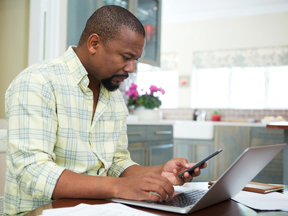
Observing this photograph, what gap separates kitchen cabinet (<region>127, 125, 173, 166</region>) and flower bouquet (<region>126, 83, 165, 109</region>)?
262 millimetres

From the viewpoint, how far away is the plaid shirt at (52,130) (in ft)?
2.88

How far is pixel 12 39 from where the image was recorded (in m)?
2.39

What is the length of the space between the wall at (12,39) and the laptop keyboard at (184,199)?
1836 mm

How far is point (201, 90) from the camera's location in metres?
6.22

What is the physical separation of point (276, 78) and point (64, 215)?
5.65m

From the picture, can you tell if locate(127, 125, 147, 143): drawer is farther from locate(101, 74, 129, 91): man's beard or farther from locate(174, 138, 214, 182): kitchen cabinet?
locate(174, 138, 214, 182): kitchen cabinet


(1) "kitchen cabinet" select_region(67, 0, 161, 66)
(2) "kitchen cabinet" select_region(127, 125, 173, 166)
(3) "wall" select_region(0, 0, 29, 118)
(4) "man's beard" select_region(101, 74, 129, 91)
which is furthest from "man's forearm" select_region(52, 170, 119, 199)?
(2) "kitchen cabinet" select_region(127, 125, 173, 166)

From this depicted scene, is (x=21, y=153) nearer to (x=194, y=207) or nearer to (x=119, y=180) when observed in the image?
(x=119, y=180)

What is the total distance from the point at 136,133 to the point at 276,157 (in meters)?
2.62

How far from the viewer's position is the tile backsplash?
18.4 ft

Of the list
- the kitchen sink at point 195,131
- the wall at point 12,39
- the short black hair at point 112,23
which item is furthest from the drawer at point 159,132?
the short black hair at point 112,23

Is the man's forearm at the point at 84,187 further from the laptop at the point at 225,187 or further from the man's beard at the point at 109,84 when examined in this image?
the man's beard at the point at 109,84

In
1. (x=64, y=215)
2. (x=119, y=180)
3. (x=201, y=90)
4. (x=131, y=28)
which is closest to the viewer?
(x=64, y=215)

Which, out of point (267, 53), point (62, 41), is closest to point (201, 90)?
point (267, 53)
